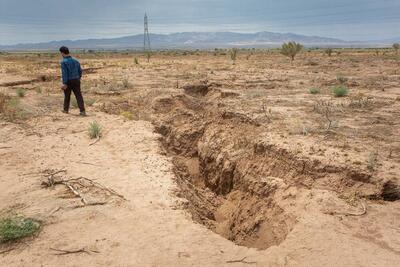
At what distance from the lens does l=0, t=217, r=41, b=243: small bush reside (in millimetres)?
4570

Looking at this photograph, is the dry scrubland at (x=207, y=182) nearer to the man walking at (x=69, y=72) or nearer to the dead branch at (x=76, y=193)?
the dead branch at (x=76, y=193)

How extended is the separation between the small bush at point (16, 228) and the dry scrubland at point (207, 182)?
0.04 meters

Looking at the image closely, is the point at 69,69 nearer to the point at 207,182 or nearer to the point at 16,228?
the point at 207,182

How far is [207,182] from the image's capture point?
9.02m

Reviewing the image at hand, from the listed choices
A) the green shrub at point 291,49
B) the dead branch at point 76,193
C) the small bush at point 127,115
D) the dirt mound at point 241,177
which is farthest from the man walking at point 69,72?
the green shrub at point 291,49

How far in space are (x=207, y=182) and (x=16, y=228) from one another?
4.86m

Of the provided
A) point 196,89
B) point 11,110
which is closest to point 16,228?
point 11,110

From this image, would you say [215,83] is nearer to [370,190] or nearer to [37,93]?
[37,93]

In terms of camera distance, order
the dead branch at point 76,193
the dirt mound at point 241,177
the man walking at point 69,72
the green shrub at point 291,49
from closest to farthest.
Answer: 1. the dead branch at point 76,193
2. the dirt mound at point 241,177
3. the man walking at point 69,72
4. the green shrub at point 291,49

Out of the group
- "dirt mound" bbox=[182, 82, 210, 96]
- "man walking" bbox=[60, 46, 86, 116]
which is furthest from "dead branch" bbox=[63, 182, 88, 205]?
"dirt mound" bbox=[182, 82, 210, 96]

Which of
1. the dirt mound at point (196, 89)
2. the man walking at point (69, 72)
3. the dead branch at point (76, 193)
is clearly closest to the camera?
the dead branch at point (76, 193)

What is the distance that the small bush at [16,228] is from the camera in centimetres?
457

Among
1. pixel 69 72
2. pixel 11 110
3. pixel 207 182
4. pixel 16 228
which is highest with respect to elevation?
pixel 69 72

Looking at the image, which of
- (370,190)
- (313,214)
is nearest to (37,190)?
(313,214)
